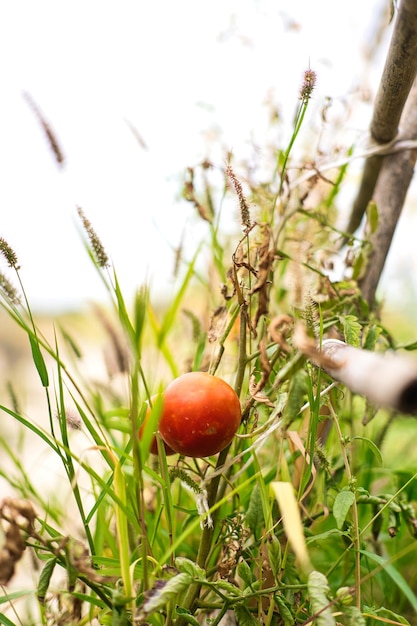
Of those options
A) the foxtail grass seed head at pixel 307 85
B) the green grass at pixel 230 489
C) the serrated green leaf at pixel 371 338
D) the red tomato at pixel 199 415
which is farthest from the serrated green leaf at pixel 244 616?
the foxtail grass seed head at pixel 307 85

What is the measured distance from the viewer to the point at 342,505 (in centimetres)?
37

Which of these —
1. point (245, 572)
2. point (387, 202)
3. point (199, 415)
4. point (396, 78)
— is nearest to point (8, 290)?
point (199, 415)

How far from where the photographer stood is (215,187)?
2.60 ft

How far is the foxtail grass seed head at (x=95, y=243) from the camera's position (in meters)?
0.36

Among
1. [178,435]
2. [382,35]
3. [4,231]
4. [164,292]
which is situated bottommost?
[178,435]

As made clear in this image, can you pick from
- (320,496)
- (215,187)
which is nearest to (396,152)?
(215,187)

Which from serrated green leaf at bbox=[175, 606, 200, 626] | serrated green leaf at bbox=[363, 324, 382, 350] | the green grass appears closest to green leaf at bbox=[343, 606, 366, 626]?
the green grass

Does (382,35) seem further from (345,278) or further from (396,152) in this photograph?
(345,278)

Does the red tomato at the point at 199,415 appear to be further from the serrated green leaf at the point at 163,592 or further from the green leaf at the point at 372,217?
the green leaf at the point at 372,217

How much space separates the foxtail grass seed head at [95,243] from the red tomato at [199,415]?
0.34 ft

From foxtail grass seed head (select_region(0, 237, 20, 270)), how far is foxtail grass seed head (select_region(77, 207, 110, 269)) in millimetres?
54

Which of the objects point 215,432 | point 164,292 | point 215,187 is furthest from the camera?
point 164,292

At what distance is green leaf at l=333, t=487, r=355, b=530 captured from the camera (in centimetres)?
36

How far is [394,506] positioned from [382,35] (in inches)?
38.1
